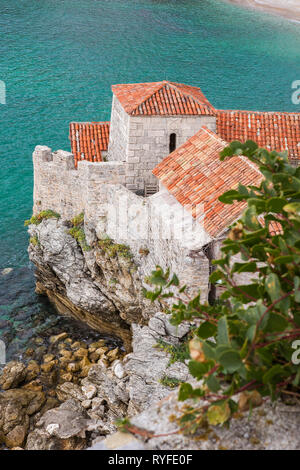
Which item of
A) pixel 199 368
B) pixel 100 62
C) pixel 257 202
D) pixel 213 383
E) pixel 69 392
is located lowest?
pixel 69 392

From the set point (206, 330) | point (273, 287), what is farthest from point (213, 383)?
point (273, 287)

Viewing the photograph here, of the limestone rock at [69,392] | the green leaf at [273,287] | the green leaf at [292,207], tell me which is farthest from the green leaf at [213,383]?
the limestone rock at [69,392]

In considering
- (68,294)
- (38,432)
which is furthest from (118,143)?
(38,432)

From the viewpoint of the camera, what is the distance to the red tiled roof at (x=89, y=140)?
75.9 ft

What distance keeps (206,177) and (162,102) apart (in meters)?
5.43

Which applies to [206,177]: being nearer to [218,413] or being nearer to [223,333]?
[223,333]

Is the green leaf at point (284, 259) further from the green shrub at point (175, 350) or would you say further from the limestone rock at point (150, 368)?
the green shrub at point (175, 350)

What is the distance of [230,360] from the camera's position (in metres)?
4.10

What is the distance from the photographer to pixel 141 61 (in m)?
49.4

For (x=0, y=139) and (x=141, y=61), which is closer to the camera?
(x=0, y=139)

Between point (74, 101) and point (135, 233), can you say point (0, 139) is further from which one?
point (135, 233)

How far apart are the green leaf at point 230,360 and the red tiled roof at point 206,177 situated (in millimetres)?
10819

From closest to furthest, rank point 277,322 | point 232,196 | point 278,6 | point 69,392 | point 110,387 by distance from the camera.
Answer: point 277,322, point 232,196, point 110,387, point 69,392, point 278,6
